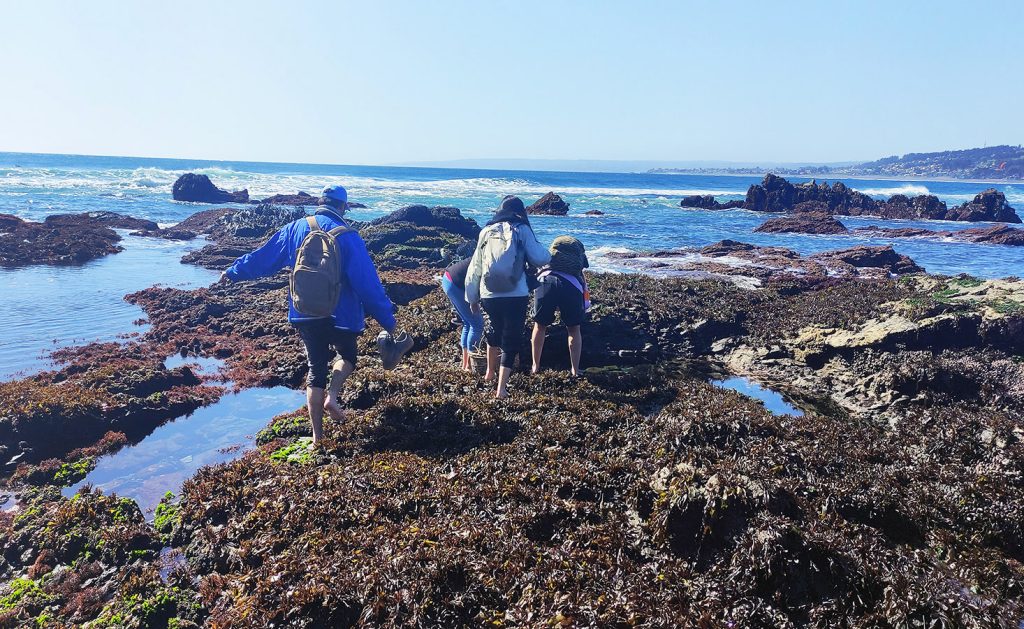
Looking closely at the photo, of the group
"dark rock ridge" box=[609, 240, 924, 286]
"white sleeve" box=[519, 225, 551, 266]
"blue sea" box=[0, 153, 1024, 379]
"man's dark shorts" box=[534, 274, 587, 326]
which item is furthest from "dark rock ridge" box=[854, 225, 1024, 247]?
"white sleeve" box=[519, 225, 551, 266]

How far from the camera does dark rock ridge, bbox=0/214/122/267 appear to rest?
18.6 meters

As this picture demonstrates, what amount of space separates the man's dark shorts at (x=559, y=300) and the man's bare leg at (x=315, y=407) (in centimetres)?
287

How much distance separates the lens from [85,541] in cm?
446

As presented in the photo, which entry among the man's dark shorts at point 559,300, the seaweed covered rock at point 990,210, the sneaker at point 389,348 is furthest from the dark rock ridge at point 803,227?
the sneaker at point 389,348

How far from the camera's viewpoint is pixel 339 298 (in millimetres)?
5480

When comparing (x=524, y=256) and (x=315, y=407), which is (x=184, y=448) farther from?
(x=524, y=256)

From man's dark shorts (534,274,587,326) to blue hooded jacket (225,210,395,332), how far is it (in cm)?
220

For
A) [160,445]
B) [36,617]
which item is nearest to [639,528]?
[36,617]

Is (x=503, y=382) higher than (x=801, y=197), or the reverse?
(x=801, y=197)

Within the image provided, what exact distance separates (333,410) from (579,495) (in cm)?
285

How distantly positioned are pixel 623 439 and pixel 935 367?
4.15 meters

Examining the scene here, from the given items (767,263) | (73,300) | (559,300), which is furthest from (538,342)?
(767,263)

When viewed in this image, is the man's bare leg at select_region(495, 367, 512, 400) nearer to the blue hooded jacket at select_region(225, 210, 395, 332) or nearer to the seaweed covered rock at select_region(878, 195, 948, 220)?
the blue hooded jacket at select_region(225, 210, 395, 332)

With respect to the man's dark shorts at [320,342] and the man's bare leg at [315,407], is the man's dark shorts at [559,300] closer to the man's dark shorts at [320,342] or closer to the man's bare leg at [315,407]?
the man's dark shorts at [320,342]
